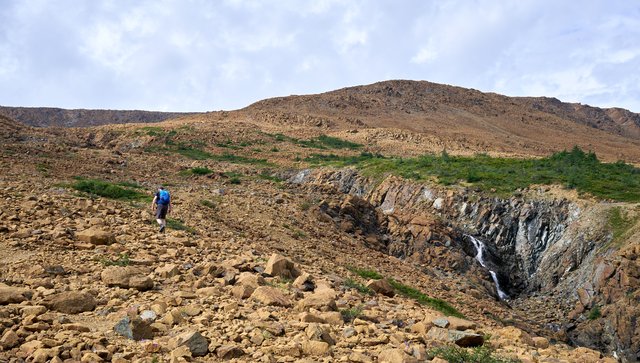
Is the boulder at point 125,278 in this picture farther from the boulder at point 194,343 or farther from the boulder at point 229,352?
the boulder at point 229,352

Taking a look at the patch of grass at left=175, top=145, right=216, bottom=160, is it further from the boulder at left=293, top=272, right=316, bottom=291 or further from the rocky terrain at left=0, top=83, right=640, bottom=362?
the boulder at left=293, top=272, right=316, bottom=291

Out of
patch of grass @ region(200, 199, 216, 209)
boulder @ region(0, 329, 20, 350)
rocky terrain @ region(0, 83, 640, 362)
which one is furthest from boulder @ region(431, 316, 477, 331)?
patch of grass @ region(200, 199, 216, 209)

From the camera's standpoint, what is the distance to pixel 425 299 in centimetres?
1117

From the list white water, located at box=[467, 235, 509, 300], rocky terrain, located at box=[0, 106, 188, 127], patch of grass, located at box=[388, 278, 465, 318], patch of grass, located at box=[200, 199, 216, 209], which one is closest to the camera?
patch of grass, located at box=[388, 278, 465, 318]

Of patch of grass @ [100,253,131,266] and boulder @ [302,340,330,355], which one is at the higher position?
patch of grass @ [100,253,131,266]

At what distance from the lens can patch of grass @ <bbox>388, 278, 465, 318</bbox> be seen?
10.8m

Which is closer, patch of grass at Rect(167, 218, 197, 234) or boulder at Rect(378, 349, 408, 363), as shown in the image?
boulder at Rect(378, 349, 408, 363)

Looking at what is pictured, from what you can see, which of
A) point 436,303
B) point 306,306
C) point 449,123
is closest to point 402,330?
point 306,306

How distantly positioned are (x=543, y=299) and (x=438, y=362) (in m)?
15.1

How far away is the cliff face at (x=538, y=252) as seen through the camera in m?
15.4

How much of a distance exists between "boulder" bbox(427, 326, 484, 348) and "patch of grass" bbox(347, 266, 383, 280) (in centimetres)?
474

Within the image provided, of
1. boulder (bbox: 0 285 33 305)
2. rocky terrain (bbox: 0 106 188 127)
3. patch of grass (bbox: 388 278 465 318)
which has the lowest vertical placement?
patch of grass (bbox: 388 278 465 318)

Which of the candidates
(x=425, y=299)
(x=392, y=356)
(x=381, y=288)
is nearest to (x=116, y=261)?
(x=392, y=356)

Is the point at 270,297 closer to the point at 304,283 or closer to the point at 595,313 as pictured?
the point at 304,283
